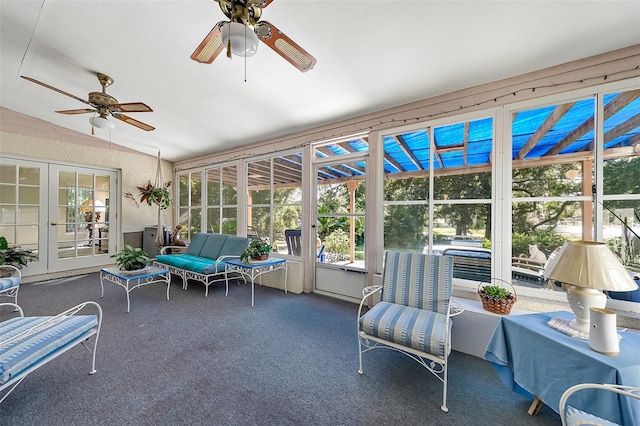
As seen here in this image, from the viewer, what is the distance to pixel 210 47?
1.85 metres

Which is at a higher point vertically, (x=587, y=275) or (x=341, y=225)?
(x=341, y=225)

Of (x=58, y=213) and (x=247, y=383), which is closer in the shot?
(x=247, y=383)

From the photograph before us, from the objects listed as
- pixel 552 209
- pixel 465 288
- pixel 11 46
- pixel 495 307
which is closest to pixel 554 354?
pixel 495 307

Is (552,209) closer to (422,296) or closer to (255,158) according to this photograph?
(422,296)

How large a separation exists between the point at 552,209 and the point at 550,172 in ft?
1.13

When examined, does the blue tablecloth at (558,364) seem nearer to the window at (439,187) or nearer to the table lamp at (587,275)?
the table lamp at (587,275)

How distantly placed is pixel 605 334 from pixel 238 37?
2.53m

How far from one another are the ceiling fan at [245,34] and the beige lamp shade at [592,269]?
2.10 m

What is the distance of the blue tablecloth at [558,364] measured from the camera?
1.08 m

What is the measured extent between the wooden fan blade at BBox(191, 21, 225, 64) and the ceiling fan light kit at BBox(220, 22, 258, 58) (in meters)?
0.13

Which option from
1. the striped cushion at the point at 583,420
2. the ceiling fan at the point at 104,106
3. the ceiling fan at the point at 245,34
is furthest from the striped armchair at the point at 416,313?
the ceiling fan at the point at 104,106

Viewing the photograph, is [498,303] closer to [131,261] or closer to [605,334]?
[605,334]

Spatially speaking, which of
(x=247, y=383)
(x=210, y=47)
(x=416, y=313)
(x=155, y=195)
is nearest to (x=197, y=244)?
(x=155, y=195)

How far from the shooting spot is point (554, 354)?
1.31 m
